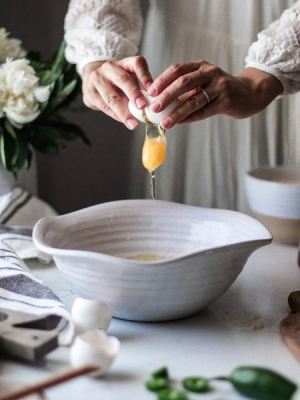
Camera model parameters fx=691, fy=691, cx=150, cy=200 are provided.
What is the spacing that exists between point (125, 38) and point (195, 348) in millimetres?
670

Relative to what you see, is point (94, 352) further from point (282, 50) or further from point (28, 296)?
point (282, 50)

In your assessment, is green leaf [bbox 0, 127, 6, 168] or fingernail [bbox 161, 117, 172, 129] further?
green leaf [bbox 0, 127, 6, 168]

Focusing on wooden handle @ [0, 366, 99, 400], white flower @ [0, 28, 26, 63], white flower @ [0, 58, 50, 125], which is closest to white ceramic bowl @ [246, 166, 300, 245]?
white flower @ [0, 58, 50, 125]

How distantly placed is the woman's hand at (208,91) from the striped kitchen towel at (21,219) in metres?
0.31

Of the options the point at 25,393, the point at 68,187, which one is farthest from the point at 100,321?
the point at 68,187

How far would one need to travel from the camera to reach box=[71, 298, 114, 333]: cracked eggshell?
76 cm

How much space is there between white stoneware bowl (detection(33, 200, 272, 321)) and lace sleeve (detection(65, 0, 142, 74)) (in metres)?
0.35

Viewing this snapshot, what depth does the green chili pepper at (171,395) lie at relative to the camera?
632 millimetres

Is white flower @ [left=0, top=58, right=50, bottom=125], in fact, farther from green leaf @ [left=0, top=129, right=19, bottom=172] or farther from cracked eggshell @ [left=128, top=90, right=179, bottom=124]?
cracked eggshell @ [left=128, top=90, right=179, bottom=124]

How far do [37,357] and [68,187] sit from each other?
1148 mm

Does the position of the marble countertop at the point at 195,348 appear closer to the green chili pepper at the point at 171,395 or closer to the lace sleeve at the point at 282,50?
the green chili pepper at the point at 171,395

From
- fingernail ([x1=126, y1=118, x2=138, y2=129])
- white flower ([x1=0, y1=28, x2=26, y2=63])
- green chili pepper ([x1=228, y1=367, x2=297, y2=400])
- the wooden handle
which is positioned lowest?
green chili pepper ([x1=228, y1=367, x2=297, y2=400])

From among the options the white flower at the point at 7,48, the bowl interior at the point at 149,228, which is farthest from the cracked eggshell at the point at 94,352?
the white flower at the point at 7,48

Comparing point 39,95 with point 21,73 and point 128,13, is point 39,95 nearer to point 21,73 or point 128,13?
point 21,73
